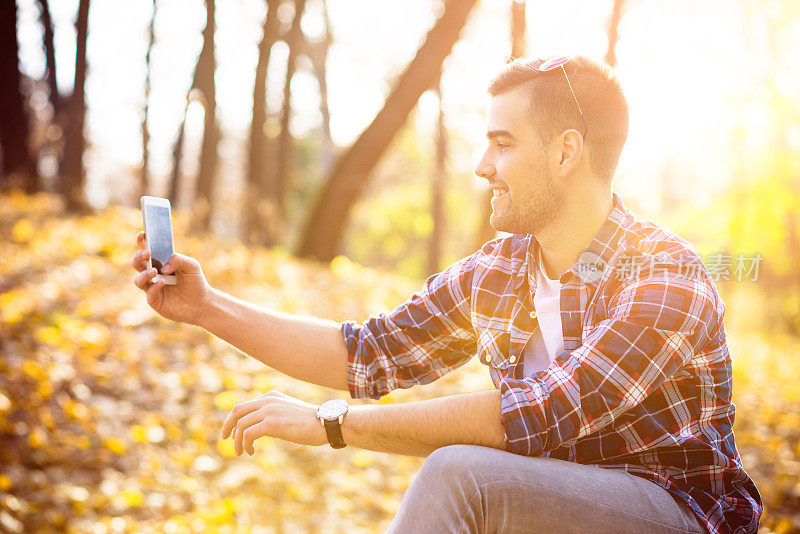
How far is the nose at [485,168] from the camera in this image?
2383 mm

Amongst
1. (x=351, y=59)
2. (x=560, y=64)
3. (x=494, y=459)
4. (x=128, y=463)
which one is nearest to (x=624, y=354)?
(x=494, y=459)

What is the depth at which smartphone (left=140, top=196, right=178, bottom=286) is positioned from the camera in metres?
2.35

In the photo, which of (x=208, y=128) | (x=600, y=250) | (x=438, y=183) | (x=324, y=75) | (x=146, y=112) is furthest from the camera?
(x=324, y=75)

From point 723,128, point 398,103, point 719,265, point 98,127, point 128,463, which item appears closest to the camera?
point 719,265

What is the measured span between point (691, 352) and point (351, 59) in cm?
1958

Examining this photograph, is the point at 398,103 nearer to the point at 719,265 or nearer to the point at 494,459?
the point at 719,265

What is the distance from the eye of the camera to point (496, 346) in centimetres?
243

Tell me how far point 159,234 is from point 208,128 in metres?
11.4

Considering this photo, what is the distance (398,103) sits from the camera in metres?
8.89

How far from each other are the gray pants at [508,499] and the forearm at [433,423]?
86mm

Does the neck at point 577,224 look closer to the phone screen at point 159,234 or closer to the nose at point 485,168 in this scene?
the nose at point 485,168

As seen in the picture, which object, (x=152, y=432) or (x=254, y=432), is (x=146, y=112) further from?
(x=254, y=432)

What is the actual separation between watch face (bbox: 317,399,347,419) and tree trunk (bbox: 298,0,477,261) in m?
7.23

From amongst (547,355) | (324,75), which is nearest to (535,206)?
(547,355)
